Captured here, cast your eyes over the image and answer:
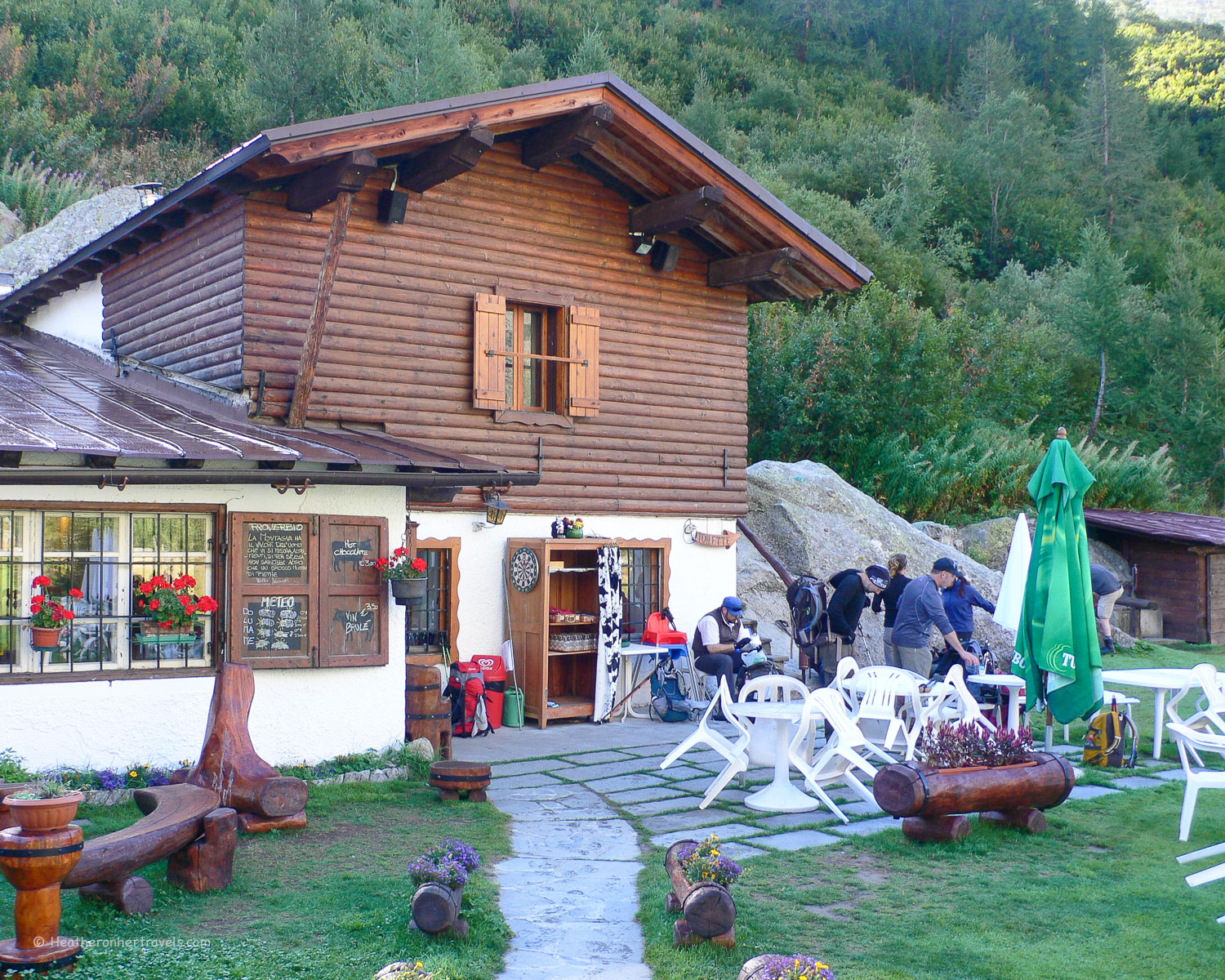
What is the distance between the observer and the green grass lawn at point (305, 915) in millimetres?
4469

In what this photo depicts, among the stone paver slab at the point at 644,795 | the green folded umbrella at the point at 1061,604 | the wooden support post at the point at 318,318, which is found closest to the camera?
the green folded umbrella at the point at 1061,604

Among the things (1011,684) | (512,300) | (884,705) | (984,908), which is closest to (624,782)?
(884,705)

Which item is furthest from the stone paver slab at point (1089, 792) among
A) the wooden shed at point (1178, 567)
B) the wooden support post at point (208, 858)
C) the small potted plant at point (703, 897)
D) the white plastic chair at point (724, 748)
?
the wooden shed at point (1178, 567)

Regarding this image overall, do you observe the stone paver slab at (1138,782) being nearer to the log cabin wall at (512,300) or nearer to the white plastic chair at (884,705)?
the white plastic chair at (884,705)

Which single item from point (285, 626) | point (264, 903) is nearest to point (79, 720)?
point (285, 626)

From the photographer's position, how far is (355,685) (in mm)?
8523

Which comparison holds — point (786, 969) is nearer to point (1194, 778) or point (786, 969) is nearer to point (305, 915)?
point (305, 915)

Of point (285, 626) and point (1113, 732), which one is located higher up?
point (285, 626)

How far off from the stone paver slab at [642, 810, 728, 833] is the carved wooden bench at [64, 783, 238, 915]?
2.61 m

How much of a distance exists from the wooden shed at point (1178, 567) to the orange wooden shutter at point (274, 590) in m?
14.8

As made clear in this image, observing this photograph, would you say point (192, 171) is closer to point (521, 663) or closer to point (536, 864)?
point (521, 663)

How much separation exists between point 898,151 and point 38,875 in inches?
1594

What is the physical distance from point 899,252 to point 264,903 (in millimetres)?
30498

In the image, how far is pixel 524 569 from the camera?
11055 mm
